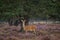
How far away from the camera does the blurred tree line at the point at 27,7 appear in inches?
342

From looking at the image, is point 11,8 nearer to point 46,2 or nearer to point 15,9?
point 15,9

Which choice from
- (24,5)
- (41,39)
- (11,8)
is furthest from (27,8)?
(41,39)

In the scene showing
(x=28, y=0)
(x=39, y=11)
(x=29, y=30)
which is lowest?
(x=29, y=30)

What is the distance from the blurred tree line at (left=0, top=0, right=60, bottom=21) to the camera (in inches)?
→ 342

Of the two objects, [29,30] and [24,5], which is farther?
[29,30]

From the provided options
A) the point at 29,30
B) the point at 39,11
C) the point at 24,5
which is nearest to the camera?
the point at 24,5

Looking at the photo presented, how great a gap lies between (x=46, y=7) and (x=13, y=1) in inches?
70.7

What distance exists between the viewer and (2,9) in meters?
8.89

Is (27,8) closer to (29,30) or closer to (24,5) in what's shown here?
(24,5)

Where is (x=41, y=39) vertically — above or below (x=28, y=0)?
below

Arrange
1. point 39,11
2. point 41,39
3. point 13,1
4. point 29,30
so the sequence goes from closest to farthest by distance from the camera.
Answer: point 13,1 < point 39,11 < point 41,39 < point 29,30

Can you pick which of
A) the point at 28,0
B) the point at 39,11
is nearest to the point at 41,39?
the point at 39,11

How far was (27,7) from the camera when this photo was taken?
365 inches

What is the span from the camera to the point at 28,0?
9.14 meters
